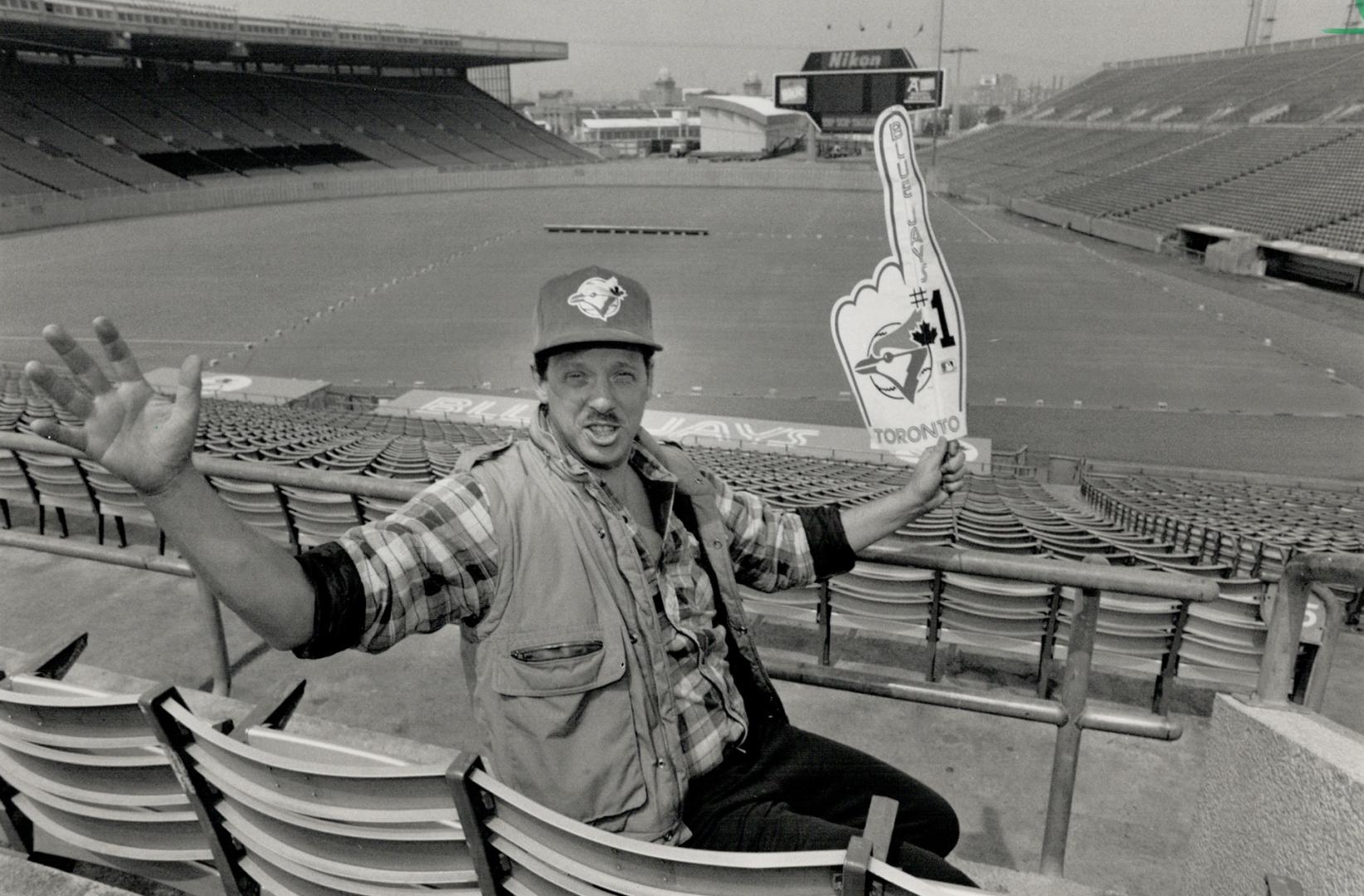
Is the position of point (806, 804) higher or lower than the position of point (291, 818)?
lower

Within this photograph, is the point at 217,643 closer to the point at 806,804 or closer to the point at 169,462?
the point at 169,462

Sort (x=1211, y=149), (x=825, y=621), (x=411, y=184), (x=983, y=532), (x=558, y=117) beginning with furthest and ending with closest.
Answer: (x=558, y=117) → (x=411, y=184) → (x=1211, y=149) → (x=983, y=532) → (x=825, y=621)

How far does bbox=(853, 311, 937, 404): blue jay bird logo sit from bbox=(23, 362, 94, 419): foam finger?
6.16 feet

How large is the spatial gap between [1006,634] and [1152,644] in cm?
59

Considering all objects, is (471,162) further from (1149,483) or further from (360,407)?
(1149,483)

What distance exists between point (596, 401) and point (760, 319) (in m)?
19.5

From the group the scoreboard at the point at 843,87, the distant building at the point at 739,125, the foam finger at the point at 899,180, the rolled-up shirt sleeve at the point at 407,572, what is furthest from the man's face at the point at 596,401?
the distant building at the point at 739,125

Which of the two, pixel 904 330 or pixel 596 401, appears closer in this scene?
pixel 596 401

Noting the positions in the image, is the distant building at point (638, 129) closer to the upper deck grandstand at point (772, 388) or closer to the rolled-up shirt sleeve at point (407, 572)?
the upper deck grandstand at point (772, 388)

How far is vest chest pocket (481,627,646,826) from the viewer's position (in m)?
1.74

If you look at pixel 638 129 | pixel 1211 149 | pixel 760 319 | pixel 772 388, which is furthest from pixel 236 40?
pixel 638 129

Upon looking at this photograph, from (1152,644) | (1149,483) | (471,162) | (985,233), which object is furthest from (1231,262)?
(471,162)

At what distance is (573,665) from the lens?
1748mm

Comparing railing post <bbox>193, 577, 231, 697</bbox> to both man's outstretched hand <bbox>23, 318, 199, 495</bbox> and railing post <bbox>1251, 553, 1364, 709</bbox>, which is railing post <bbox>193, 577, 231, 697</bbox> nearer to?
man's outstretched hand <bbox>23, 318, 199, 495</bbox>
